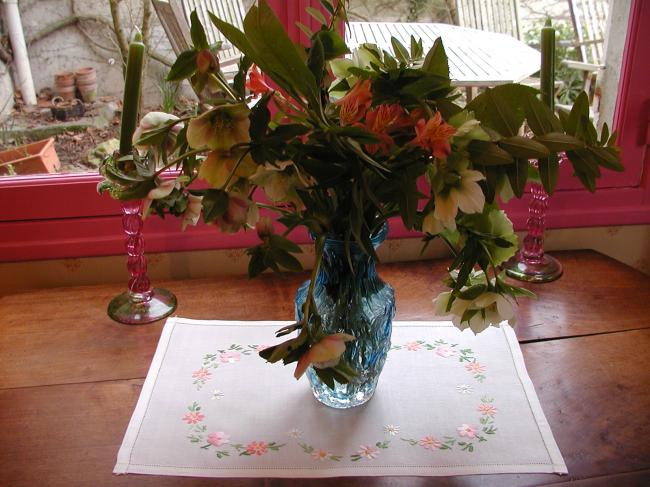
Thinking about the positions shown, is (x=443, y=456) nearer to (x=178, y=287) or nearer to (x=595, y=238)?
(x=178, y=287)

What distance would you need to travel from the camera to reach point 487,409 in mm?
827

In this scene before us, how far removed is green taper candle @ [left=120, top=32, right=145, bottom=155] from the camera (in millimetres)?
857

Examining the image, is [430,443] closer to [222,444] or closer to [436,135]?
[222,444]

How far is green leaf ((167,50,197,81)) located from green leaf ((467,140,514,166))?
0.27 m

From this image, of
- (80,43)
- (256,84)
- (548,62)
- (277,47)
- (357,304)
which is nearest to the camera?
(277,47)

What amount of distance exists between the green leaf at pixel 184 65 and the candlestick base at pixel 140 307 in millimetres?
541

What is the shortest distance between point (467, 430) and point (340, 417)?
0.52 feet

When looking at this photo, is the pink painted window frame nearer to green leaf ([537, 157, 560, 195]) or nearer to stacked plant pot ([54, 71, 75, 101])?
stacked plant pot ([54, 71, 75, 101])

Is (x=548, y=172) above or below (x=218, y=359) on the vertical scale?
above

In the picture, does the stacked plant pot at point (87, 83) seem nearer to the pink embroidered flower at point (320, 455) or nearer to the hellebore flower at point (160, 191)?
the hellebore flower at point (160, 191)

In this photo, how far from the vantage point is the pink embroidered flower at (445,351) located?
3.09 ft

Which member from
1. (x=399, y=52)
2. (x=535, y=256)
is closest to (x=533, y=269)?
(x=535, y=256)

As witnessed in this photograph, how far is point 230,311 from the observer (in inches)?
42.3

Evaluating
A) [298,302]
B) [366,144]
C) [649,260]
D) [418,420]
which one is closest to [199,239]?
[298,302]
